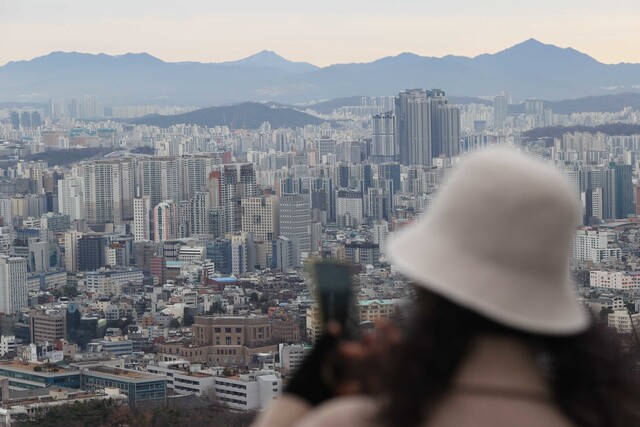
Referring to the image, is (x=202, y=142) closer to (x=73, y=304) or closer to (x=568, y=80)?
(x=568, y=80)

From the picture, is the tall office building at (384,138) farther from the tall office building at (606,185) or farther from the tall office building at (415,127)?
the tall office building at (606,185)

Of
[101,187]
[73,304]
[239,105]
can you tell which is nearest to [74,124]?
[239,105]

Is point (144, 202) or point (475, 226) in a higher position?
point (475, 226)

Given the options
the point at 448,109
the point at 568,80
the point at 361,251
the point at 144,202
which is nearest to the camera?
the point at 361,251

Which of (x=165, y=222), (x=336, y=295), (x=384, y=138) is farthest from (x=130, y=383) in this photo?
(x=384, y=138)

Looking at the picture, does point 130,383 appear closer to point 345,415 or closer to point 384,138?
point 345,415
